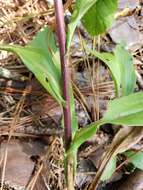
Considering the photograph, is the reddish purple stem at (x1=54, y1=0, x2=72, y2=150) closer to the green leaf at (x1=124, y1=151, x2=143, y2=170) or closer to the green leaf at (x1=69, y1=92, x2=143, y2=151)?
the green leaf at (x1=69, y1=92, x2=143, y2=151)

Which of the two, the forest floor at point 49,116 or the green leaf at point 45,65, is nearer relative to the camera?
the green leaf at point 45,65

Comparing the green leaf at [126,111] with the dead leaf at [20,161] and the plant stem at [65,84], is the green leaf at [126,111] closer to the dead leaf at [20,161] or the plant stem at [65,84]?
the plant stem at [65,84]

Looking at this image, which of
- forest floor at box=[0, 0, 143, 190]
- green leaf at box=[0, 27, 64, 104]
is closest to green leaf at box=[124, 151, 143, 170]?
forest floor at box=[0, 0, 143, 190]

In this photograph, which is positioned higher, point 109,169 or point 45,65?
point 45,65

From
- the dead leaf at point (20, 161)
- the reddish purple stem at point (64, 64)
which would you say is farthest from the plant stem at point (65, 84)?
the dead leaf at point (20, 161)

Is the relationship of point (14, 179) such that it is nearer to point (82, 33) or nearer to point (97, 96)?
point (97, 96)

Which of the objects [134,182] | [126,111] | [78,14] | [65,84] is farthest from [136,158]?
[78,14]

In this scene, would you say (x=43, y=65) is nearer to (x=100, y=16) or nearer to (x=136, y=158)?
(x=100, y=16)
